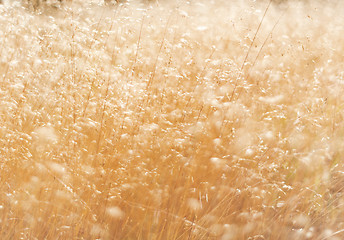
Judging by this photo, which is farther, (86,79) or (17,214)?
(86,79)

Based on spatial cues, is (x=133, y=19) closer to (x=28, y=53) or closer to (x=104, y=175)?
(x=28, y=53)

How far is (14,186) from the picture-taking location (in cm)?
166

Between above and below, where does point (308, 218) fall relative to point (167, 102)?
below

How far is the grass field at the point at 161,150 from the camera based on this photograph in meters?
1.62

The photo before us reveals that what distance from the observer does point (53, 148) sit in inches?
72.9

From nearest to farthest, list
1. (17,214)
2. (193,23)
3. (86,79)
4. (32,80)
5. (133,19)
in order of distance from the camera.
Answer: (17,214)
(32,80)
(86,79)
(133,19)
(193,23)

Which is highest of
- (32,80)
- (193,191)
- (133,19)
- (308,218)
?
(133,19)

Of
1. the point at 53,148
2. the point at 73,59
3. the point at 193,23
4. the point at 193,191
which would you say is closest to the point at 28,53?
the point at 73,59

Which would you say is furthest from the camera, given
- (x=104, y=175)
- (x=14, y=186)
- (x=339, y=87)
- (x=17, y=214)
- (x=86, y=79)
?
(x=339, y=87)

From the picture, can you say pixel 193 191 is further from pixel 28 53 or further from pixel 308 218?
pixel 28 53

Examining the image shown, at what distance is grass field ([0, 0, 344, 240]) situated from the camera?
1.62m

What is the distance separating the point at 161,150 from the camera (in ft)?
6.50

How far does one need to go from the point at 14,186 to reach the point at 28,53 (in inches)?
54.5

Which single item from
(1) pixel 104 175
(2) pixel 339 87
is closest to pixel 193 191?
(1) pixel 104 175
